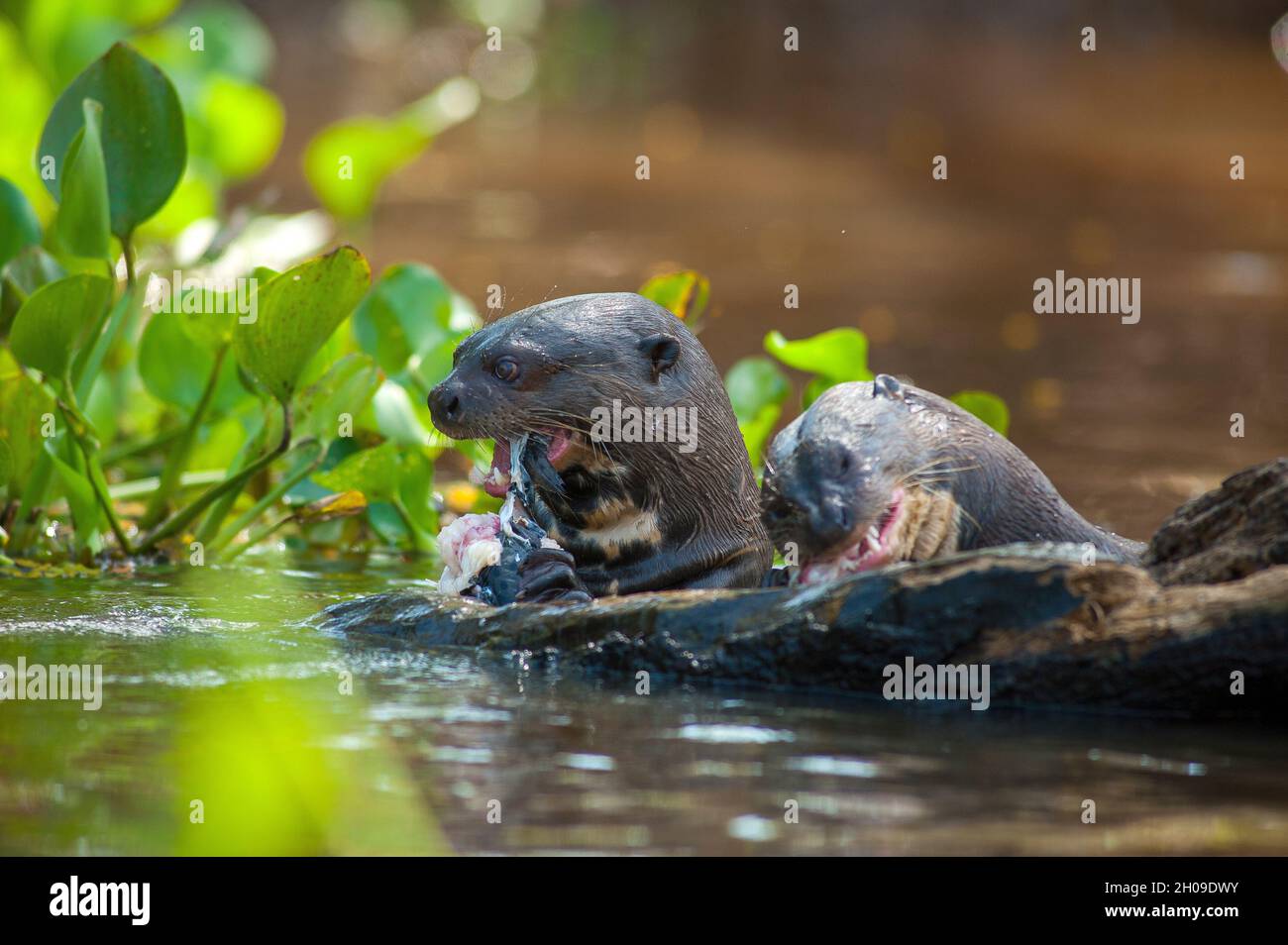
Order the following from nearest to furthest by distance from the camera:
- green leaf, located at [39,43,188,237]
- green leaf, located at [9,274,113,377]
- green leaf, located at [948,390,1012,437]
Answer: green leaf, located at [9,274,113,377] → green leaf, located at [39,43,188,237] → green leaf, located at [948,390,1012,437]

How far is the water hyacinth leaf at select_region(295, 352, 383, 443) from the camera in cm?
606

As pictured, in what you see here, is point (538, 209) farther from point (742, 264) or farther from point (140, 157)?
point (140, 157)

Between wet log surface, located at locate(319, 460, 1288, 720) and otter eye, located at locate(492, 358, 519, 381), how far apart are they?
614mm

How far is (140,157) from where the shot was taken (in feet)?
20.4

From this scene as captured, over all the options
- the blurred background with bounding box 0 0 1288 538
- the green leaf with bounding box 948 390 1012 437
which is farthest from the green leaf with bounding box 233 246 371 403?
the green leaf with bounding box 948 390 1012 437

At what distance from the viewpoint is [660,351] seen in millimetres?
5051

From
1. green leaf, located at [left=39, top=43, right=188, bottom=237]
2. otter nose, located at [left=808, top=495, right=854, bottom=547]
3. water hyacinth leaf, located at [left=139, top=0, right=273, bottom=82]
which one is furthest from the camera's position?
water hyacinth leaf, located at [left=139, top=0, right=273, bottom=82]

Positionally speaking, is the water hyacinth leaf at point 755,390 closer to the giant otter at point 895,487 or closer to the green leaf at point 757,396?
the green leaf at point 757,396

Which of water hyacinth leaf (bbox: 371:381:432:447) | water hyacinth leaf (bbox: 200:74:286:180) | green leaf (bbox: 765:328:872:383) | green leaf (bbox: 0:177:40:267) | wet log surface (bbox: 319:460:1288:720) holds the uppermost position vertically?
water hyacinth leaf (bbox: 200:74:286:180)

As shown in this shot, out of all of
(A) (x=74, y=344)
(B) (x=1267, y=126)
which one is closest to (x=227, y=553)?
(A) (x=74, y=344)

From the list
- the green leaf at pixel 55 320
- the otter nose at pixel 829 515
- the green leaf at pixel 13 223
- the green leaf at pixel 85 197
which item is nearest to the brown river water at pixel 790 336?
the otter nose at pixel 829 515

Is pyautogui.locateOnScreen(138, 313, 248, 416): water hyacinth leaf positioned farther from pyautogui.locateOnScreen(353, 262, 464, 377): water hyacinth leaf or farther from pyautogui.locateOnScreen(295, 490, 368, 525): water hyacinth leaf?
pyautogui.locateOnScreen(295, 490, 368, 525): water hyacinth leaf

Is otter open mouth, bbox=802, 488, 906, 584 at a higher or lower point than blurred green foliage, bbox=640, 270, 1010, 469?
lower

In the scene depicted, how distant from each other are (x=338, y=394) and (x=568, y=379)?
4.57ft
